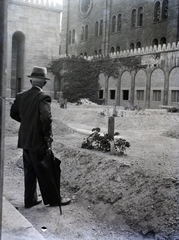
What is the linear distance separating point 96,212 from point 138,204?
0.75 m

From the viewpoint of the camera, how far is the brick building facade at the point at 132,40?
21.6m

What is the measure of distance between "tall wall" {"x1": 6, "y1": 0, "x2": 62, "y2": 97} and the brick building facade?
6277 millimetres

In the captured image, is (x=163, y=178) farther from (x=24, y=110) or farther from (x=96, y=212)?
(x=24, y=110)

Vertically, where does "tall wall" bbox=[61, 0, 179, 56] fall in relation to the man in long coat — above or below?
above

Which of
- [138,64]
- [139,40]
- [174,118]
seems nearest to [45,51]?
[138,64]

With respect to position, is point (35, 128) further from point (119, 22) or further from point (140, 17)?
point (119, 22)

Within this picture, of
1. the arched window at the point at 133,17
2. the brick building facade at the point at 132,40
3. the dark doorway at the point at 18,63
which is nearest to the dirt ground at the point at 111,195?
the brick building facade at the point at 132,40

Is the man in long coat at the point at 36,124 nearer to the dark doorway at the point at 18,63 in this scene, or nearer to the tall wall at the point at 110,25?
the dark doorway at the point at 18,63

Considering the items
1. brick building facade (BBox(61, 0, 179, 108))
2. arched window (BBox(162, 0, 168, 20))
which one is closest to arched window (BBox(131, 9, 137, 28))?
brick building facade (BBox(61, 0, 179, 108))

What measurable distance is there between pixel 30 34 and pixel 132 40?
1158 cm

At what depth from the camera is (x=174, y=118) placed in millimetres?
15500

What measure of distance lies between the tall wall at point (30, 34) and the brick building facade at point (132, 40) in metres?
6.28

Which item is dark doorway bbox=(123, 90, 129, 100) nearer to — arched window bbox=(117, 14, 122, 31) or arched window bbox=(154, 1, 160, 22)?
arched window bbox=(154, 1, 160, 22)

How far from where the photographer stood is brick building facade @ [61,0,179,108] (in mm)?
21562
